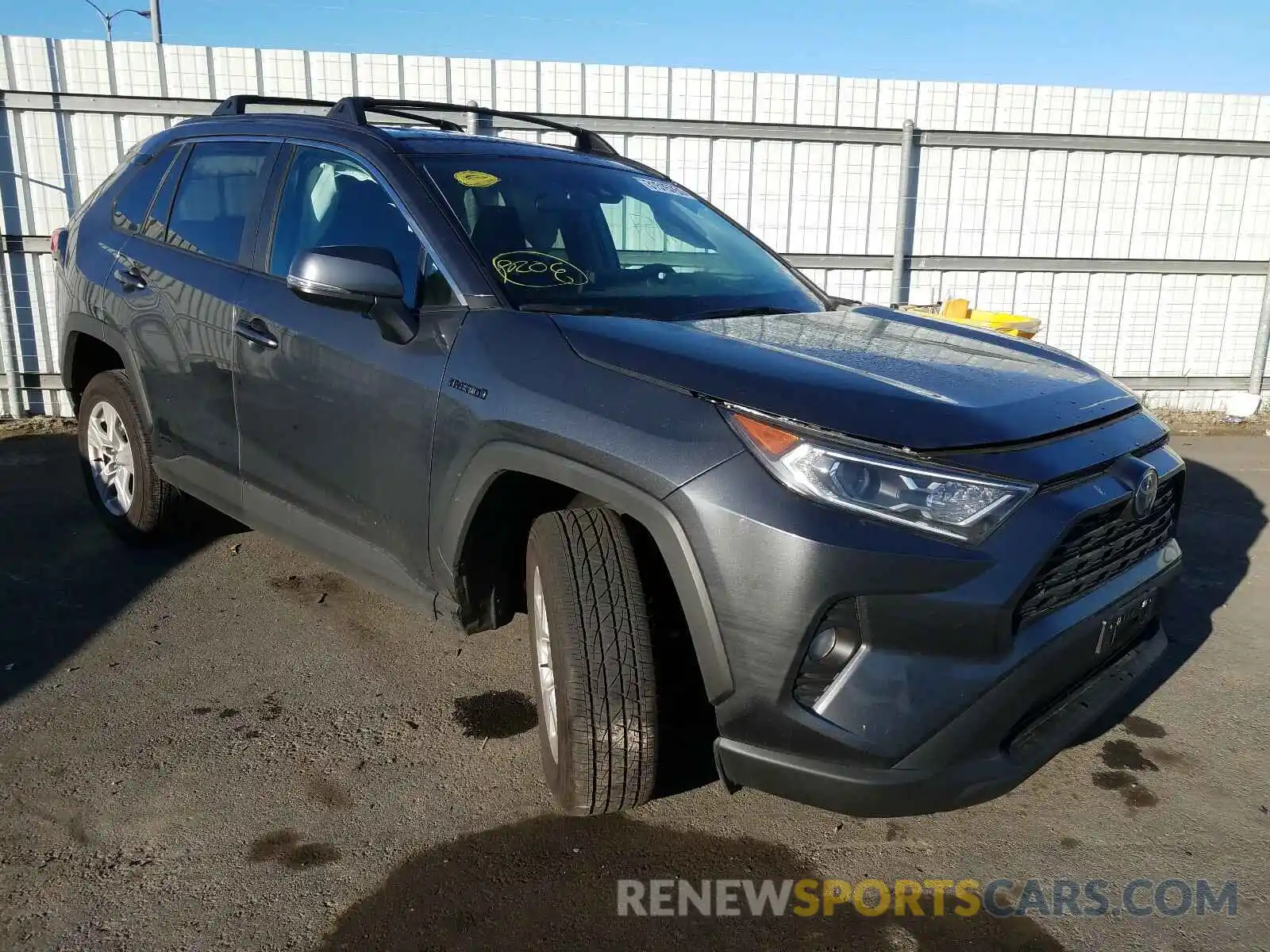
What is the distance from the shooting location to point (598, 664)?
233cm

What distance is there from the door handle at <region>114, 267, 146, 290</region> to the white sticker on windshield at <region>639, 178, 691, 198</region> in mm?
2062

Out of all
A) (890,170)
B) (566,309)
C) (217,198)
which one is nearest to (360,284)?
(566,309)

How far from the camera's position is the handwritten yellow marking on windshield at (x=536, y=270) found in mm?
2809

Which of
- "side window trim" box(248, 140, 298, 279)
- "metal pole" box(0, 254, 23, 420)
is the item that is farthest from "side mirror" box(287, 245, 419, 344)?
"metal pole" box(0, 254, 23, 420)

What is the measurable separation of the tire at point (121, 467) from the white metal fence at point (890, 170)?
9.89ft

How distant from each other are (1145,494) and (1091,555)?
0.80 feet

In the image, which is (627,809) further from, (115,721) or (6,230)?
(6,230)

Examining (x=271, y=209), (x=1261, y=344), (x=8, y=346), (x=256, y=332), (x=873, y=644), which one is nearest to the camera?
(x=873, y=644)

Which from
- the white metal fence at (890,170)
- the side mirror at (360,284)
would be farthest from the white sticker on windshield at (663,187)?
the white metal fence at (890,170)

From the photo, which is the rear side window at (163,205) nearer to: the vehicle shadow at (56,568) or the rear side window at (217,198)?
the rear side window at (217,198)

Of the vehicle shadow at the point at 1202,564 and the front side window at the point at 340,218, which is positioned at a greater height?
the front side window at the point at 340,218

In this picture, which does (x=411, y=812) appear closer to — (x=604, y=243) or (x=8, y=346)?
(x=604, y=243)

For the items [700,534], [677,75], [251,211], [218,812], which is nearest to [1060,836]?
[700,534]

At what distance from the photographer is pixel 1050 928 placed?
2262 mm
